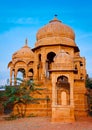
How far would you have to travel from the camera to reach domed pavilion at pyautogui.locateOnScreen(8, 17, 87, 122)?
18219 mm

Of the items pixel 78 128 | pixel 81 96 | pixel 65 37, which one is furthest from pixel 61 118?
pixel 65 37

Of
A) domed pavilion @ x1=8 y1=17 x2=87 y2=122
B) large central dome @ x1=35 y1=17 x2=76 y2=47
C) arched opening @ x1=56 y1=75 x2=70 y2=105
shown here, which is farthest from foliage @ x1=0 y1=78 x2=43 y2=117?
large central dome @ x1=35 y1=17 x2=76 y2=47

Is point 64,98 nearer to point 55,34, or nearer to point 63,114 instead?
point 63,114

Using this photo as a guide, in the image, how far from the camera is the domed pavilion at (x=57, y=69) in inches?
717

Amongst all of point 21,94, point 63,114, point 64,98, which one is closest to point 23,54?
point 21,94

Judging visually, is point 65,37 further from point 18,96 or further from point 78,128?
point 78,128

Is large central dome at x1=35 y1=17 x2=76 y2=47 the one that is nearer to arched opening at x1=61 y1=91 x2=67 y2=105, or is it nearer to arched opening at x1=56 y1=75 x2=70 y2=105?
arched opening at x1=56 y1=75 x2=70 y2=105

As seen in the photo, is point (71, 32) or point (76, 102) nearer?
point (76, 102)

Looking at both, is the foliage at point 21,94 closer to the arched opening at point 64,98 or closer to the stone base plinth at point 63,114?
the arched opening at point 64,98

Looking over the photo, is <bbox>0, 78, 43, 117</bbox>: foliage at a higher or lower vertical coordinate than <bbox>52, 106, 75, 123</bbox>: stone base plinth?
higher

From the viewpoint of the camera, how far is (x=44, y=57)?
84.7ft

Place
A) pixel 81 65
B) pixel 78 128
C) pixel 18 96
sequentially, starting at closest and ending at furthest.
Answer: pixel 78 128 < pixel 18 96 < pixel 81 65

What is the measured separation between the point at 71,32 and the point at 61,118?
11.7 meters

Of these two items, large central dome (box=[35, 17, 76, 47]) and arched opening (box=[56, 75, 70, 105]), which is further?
large central dome (box=[35, 17, 76, 47])
